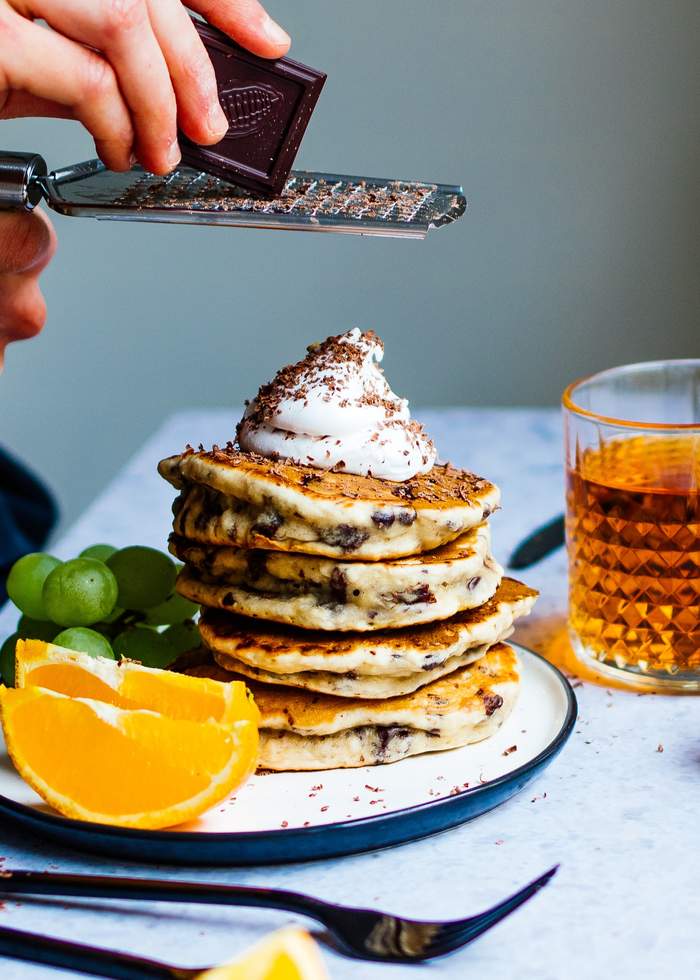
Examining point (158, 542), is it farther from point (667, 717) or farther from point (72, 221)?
point (72, 221)

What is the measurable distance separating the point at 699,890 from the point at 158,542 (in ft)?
4.01

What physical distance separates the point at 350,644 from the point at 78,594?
39 centimetres

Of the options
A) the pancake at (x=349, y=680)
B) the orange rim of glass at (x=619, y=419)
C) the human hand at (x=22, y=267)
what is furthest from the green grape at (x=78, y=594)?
the orange rim of glass at (x=619, y=419)

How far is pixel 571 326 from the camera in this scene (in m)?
4.33

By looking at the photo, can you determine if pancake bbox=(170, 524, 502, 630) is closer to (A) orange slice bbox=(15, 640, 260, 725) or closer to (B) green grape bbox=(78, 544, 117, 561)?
(A) orange slice bbox=(15, 640, 260, 725)

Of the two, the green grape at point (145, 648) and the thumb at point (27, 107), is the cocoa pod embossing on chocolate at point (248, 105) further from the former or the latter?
the green grape at point (145, 648)

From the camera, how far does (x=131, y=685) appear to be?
1192 mm

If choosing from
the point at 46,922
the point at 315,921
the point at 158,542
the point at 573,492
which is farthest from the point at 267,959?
the point at 158,542

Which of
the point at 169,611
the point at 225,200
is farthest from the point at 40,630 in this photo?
the point at 225,200

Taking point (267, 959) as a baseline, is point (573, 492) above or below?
above

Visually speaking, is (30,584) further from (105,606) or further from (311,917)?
(311,917)

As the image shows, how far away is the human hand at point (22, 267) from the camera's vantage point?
163 cm

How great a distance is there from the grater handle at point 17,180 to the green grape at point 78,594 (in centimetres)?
43

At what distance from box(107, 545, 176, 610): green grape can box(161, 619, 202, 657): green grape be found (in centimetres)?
5
